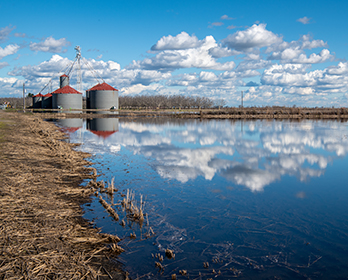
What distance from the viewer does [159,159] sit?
16.0m

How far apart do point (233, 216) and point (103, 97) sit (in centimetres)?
6967

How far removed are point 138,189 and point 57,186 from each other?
8.73 feet

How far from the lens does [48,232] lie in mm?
5926

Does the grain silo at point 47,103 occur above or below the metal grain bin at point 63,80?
below

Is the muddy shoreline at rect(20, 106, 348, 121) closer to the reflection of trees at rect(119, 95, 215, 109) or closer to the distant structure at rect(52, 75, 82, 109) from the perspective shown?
the distant structure at rect(52, 75, 82, 109)

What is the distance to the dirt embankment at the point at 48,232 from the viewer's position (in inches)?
187

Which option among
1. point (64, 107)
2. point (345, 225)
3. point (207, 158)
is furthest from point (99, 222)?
point (64, 107)

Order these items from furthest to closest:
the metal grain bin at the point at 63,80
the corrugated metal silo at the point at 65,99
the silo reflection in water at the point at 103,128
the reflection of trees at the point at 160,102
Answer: the reflection of trees at the point at 160,102 → the metal grain bin at the point at 63,80 → the corrugated metal silo at the point at 65,99 → the silo reflection in water at the point at 103,128

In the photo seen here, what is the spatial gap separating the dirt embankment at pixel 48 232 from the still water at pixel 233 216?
0.50m

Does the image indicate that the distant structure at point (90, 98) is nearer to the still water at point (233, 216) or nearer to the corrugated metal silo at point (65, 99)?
the corrugated metal silo at point (65, 99)

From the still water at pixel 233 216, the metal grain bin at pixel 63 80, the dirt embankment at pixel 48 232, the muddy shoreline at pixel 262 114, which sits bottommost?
the still water at pixel 233 216

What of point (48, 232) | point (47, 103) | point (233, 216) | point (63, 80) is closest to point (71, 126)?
point (233, 216)

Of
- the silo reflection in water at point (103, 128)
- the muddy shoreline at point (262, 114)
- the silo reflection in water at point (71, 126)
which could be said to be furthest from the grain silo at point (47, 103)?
the silo reflection in water at point (103, 128)

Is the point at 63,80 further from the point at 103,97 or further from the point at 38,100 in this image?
the point at 103,97
